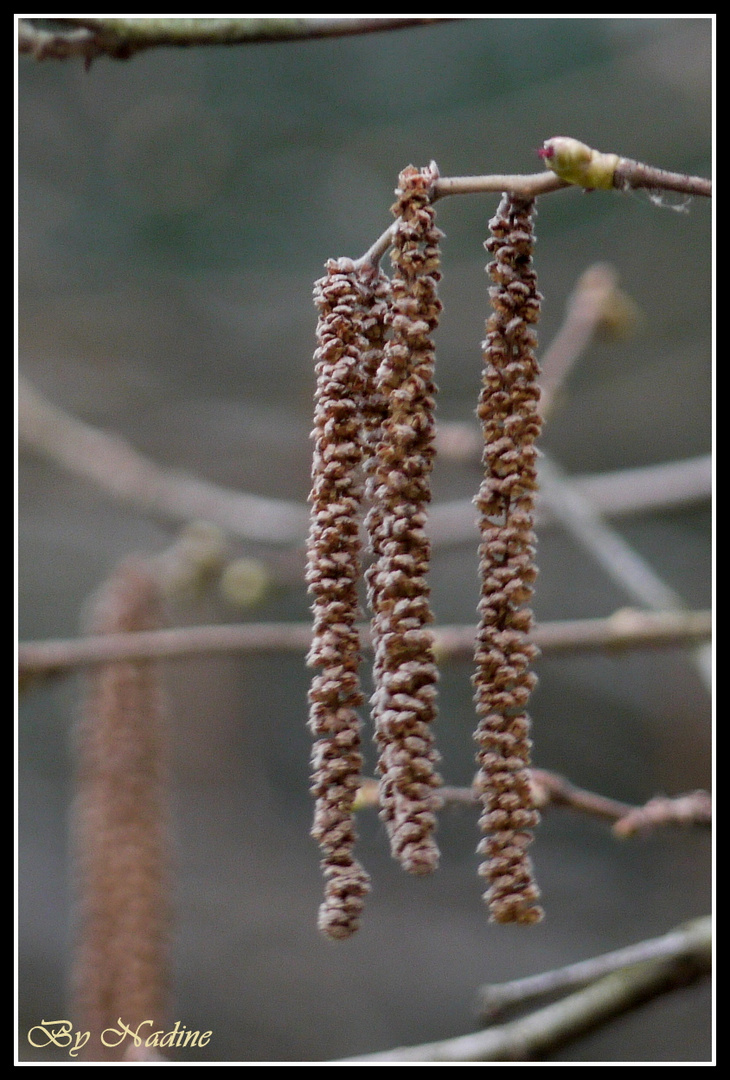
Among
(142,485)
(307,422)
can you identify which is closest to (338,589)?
(142,485)

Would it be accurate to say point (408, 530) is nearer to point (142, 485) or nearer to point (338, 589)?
point (338, 589)

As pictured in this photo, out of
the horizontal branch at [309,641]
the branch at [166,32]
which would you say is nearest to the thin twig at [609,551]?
the horizontal branch at [309,641]

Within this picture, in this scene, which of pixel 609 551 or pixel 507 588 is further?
pixel 609 551

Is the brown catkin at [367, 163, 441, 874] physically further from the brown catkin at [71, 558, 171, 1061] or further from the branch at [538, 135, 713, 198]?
the brown catkin at [71, 558, 171, 1061]

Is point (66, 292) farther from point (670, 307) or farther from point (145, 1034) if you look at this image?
point (145, 1034)

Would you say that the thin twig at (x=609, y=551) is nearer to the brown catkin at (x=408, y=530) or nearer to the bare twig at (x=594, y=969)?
the bare twig at (x=594, y=969)

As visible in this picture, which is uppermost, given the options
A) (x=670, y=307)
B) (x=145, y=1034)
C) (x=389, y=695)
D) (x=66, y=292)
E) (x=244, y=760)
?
(x=66, y=292)
